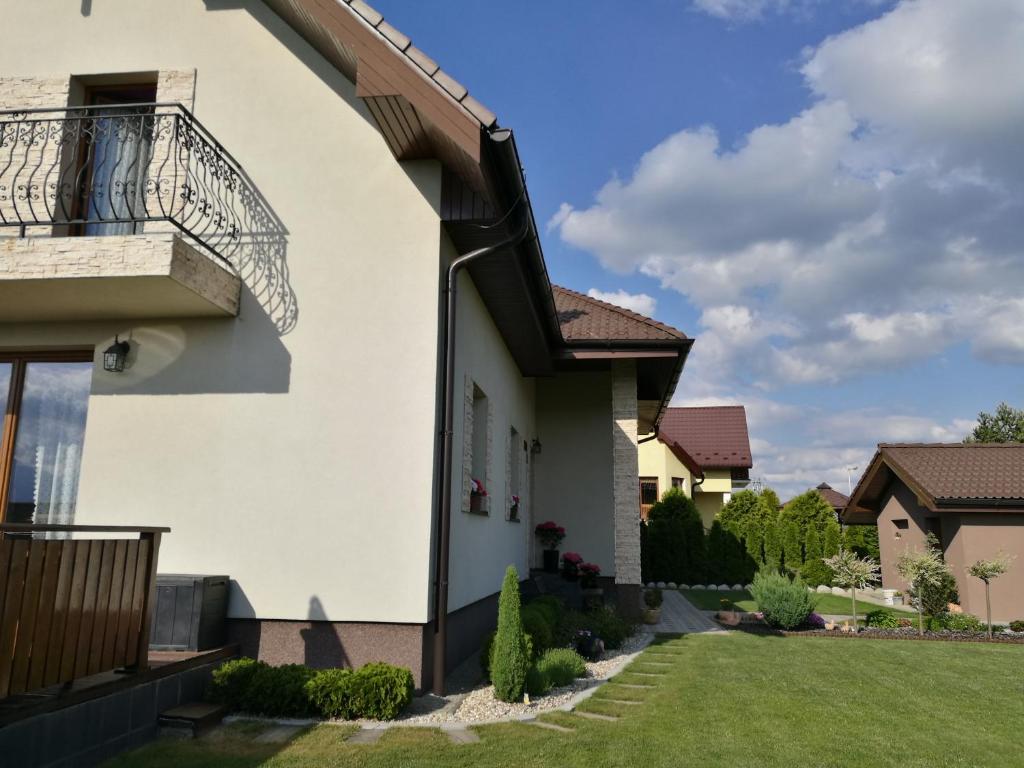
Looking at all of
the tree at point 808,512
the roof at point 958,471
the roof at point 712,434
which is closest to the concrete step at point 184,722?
the roof at point 958,471

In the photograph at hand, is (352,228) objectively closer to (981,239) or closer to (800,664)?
(800,664)

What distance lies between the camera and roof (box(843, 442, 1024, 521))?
14312 mm

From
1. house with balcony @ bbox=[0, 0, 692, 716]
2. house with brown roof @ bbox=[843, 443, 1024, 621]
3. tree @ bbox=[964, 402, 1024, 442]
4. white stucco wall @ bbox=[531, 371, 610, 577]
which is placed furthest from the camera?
tree @ bbox=[964, 402, 1024, 442]

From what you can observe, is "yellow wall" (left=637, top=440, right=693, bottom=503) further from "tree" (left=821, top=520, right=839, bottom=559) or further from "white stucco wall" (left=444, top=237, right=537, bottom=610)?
"white stucco wall" (left=444, top=237, right=537, bottom=610)

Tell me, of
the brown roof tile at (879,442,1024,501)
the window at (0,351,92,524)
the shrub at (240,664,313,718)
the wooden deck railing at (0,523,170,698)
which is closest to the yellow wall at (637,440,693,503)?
the brown roof tile at (879,442,1024,501)

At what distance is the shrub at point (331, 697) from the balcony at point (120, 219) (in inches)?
130

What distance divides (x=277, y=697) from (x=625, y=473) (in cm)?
739

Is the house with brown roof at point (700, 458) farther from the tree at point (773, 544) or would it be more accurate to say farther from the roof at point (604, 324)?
the roof at point (604, 324)

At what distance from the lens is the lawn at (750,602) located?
50.8 feet

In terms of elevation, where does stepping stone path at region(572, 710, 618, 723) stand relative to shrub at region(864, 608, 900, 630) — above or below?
above

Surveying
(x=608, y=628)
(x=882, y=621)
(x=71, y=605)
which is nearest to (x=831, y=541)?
(x=882, y=621)

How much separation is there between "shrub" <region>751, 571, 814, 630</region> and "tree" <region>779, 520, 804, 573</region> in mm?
9998

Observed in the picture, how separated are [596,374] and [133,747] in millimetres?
9464

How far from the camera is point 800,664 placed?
27.6 ft
